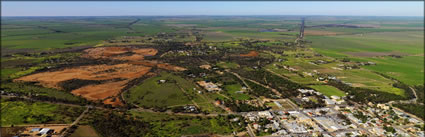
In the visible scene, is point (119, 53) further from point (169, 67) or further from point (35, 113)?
point (35, 113)

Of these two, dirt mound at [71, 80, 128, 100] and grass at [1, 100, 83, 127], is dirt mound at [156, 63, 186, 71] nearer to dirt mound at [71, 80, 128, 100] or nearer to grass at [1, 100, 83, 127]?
dirt mound at [71, 80, 128, 100]

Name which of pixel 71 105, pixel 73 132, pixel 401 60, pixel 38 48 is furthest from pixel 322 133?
pixel 38 48

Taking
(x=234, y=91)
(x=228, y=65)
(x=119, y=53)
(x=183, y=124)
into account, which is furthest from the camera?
(x=119, y=53)

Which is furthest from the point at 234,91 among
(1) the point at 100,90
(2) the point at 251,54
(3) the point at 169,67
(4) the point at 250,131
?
(2) the point at 251,54

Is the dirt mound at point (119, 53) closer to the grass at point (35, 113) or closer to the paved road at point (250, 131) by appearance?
the grass at point (35, 113)

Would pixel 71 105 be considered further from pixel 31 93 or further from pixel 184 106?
pixel 184 106

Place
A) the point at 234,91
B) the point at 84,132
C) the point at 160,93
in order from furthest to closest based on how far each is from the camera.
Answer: the point at 234,91 < the point at 160,93 < the point at 84,132
